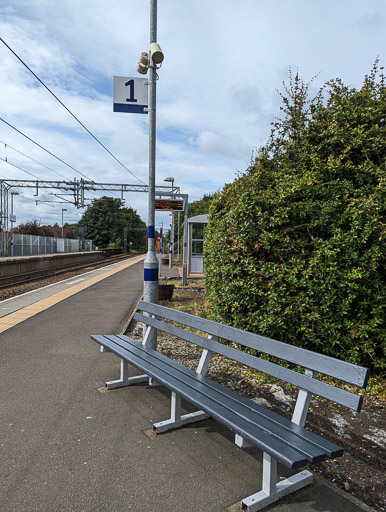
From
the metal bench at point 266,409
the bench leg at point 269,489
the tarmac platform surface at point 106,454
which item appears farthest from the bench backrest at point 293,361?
the tarmac platform surface at point 106,454

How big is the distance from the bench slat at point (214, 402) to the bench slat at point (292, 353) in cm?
41

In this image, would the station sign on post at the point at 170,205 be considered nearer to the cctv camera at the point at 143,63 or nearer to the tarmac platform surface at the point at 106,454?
the cctv camera at the point at 143,63

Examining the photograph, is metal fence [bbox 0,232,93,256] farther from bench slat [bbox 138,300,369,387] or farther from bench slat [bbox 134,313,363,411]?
bench slat [bbox 134,313,363,411]

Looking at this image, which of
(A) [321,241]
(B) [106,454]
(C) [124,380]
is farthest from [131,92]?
(B) [106,454]

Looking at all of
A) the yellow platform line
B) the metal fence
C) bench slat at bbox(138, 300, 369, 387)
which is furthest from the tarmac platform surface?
the metal fence

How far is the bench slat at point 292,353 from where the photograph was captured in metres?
2.20

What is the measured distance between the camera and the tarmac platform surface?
230 centimetres

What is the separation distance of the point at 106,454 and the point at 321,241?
3093 millimetres

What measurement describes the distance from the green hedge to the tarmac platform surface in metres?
1.72

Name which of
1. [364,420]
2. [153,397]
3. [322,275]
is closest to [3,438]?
[153,397]

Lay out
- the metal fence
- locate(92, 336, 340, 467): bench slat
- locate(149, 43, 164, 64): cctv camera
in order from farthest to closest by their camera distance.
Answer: the metal fence < locate(149, 43, 164, 64): cctv camera < locate(92, 336, 340, 467): bench slat

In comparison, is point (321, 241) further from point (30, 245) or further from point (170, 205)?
point (30, 245)

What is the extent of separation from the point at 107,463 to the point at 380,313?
10.6ft

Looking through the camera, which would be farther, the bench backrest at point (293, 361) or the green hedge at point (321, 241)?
the green hedge at point (321, 241)
